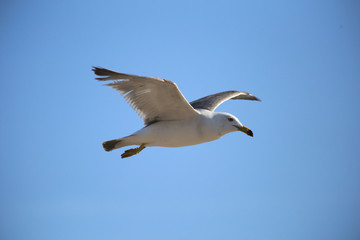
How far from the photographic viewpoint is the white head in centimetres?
755

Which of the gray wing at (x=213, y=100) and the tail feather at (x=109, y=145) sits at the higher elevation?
the gray wing at (x=213, y=100)

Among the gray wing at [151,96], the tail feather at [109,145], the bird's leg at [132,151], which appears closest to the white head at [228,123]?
the gray wing at [151,96]

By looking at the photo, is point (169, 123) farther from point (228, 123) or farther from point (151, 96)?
point (228, 123)

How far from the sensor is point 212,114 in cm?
768

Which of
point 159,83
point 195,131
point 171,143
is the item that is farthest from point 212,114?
point 159,83

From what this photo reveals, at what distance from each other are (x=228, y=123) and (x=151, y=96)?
1.75m

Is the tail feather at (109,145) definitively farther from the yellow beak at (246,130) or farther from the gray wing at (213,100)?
the yellow beak at (246,130)

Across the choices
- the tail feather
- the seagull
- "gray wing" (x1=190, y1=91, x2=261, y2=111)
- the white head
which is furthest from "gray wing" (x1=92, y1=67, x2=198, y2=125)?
"gray wing" (x1=190, y1=91, x2=261, y2=111)

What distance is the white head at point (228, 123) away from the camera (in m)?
7.55

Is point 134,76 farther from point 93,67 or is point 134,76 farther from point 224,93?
point 224,93

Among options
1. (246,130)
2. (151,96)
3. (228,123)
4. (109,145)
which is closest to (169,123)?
(151,96)

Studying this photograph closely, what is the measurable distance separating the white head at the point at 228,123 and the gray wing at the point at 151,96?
21.6 inches

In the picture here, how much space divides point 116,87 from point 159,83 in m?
0.89

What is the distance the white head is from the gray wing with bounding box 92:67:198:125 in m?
0.55
